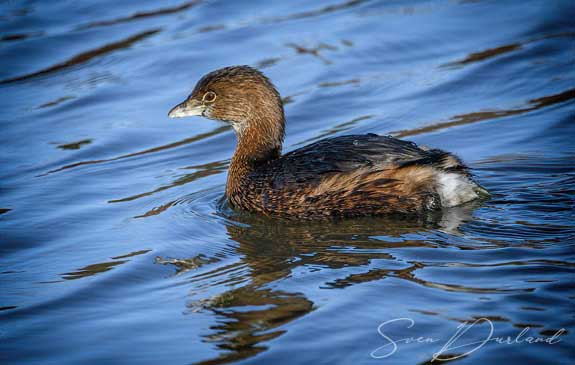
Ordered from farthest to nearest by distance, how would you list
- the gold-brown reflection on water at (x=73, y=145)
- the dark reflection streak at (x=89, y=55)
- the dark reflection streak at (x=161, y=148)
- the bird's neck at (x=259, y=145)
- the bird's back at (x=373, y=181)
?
1. the dark reflection streak at (x=89, y=55)
2. the gold-brown reflection on water at (x=73, y=145)
3. the dark reflection streak at (x=161, y=148)
4. the bird's neck at (x=259, y=145)
5. the bird's back at (x=373, y=181)

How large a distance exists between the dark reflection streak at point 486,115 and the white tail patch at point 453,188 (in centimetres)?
187

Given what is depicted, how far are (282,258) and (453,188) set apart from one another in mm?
1458

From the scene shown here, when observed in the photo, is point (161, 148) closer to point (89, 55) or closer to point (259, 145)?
point (259, 145)

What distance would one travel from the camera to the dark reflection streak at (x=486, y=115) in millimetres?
8477

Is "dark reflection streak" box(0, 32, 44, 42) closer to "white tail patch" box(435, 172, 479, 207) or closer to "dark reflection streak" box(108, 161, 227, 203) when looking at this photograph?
"dark reflection streak" box(108, 161, 227, 203)

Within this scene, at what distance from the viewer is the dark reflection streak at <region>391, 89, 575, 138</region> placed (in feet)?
27.8

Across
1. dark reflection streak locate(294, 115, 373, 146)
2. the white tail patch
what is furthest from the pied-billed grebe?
dark reflection streak locate(294, 115, 373, 146)

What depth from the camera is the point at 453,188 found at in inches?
258

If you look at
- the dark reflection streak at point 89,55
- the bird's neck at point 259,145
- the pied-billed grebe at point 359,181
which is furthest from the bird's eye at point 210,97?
the dark reflection streak at point 89,55

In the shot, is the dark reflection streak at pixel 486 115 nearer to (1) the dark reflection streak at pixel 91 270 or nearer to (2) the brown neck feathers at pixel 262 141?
(2) the brown neck feathers at pixel 262 141

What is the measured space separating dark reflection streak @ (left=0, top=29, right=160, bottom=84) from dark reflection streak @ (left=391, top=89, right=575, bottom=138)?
4.26 meters

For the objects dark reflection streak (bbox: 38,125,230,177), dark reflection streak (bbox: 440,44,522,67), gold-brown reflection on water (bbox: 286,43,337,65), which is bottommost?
dark reflection streak (bbox: 38,125,230,177)

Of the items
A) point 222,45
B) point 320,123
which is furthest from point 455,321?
point 222,45

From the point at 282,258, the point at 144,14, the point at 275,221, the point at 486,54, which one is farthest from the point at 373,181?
the point at 144,14
